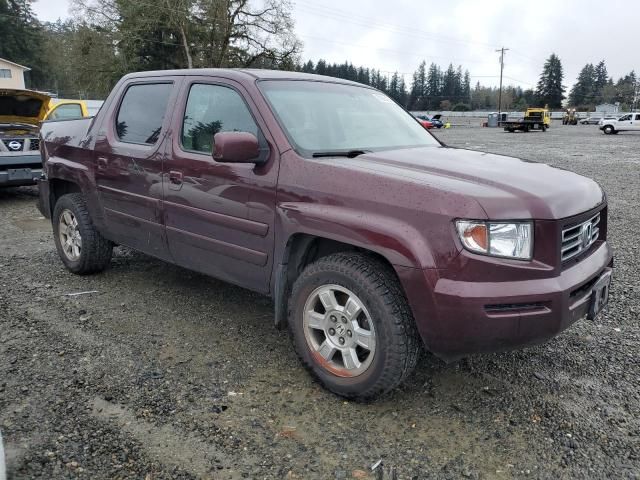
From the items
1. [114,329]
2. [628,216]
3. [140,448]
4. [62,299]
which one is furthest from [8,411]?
[628,216]

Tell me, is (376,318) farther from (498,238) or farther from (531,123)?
(531,123)

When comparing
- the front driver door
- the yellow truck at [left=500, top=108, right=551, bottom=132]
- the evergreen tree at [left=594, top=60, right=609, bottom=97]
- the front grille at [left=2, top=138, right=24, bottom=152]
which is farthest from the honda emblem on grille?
the evergreen tree at [left=594, top=60, right=609, bottom=97]

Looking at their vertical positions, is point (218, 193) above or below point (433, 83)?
below

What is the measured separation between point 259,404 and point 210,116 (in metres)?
1.96

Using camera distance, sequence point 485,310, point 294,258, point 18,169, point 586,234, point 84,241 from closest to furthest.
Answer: point 485,310
point 586,234
point 294,258
point 84,241
point 18,169

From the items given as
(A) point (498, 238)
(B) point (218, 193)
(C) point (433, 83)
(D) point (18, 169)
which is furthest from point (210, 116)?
(C) point (433, 83)

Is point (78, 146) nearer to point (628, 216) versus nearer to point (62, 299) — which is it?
point (62, 299)

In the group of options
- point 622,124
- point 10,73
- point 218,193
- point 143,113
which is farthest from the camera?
point 10,73

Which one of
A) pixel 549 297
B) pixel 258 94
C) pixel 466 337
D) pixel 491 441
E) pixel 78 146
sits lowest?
pixel 491 441

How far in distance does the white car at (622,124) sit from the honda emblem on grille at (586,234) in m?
42.9

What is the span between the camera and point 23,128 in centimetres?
945

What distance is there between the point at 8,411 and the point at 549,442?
9.15 ft

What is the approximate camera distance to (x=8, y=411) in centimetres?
292

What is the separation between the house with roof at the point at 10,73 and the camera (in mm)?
61234
